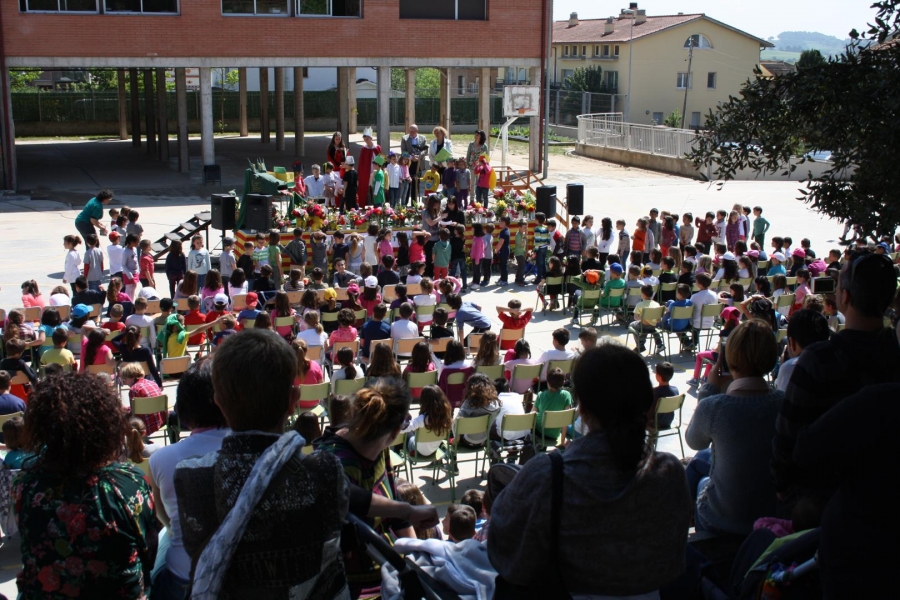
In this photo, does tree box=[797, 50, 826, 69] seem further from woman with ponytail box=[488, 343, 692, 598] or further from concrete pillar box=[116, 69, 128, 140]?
concrete pillar box=[116, 69, 128, 140]

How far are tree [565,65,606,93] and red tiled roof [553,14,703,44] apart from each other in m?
2.33

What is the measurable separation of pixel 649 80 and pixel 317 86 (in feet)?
72.8

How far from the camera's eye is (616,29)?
201 ft

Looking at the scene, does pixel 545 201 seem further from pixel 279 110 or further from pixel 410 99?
pixel 279 110

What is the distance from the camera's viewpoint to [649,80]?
57.8 m

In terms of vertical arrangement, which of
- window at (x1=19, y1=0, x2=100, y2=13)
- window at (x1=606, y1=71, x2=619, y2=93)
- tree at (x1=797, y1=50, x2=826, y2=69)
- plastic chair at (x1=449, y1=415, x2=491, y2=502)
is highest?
window at (x1=19, y1=0, x2=100, y2=13)

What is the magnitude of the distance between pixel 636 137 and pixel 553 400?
31.6 m

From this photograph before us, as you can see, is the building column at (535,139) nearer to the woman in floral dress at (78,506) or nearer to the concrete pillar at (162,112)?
the concrete pillar at (162,112)

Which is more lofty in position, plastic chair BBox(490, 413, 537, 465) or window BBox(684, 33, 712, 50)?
window BBox(684, 33, 712, 50)

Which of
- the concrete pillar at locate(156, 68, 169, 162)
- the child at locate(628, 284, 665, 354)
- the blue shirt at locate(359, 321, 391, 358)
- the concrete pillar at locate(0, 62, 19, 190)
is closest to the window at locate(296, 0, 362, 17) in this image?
the concrete pillar at locate(156, 68, 169, 162)

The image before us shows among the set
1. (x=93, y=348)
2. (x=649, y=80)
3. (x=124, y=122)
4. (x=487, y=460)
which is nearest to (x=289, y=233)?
(x=93, y=348)

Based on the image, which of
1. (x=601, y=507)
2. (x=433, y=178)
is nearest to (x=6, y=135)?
(x=433, y=178)

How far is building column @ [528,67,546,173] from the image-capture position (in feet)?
107

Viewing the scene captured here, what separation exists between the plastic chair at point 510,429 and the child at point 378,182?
43.7 feet
